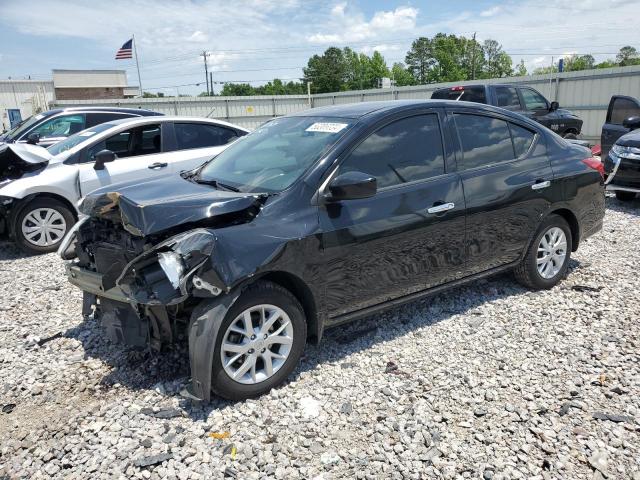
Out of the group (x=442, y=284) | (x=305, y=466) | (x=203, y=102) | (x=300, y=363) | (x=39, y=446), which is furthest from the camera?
(x=203, y=102)

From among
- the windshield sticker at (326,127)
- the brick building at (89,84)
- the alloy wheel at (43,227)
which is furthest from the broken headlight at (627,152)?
the brick building at (89,84)

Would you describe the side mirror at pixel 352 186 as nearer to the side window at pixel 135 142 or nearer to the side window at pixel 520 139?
the side window at pixel 520 139

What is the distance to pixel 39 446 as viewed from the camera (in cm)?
302

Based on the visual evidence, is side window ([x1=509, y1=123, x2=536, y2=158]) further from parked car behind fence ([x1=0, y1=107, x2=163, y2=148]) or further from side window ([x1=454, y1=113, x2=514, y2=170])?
parked car behind fence ([x1=0, y1=107, x2=163, y2=148])

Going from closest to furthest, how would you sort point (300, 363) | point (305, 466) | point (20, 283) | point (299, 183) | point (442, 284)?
1. point (305, 466)
2. point (299, 183)
3. point (300, 363)
4. point (442, 284)
5. point (20, 283)

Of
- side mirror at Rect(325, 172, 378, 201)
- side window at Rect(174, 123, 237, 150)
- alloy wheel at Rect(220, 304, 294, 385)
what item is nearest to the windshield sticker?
side mirror at Rect(325, 172, 378, 201)

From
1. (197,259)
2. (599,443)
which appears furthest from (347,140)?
(599,443)

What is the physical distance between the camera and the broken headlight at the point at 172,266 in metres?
3.04

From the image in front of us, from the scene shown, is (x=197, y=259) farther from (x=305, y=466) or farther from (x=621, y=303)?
(x=621, y=303)

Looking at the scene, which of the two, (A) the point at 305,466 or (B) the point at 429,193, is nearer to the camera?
(A) the point at 305,466

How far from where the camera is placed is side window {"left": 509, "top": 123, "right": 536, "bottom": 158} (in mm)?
4770

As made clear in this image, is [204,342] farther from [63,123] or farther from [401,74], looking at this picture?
[401,74]

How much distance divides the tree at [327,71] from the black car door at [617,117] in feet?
262

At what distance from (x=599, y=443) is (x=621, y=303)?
2.28 metres
